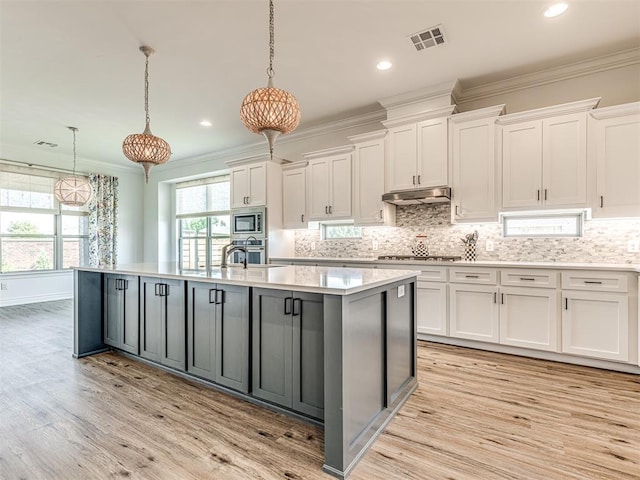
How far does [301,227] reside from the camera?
206 inches

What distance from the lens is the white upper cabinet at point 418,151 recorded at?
3.90 meters

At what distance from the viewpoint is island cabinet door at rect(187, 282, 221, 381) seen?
250cm

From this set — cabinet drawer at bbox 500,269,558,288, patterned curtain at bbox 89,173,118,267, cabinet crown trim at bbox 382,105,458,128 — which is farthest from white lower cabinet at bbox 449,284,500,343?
patterned curtain at bbox 89,173,118,267

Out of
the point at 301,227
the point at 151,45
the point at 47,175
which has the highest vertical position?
the point at 151,45

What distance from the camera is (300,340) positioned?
2045 millimetres

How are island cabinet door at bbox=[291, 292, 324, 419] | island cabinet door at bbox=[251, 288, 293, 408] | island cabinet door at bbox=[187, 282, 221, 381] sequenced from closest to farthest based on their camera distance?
island cabinet door at bbox=[291, 292, 324, 419] → island cabinet door at bbox=[251, 288, 293, 408] → island cabinet door at bbox=[187, 282, 221, 381]

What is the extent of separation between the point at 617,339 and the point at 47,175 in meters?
9.28

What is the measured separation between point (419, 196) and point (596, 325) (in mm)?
2100

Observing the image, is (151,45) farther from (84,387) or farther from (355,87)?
(84,387)

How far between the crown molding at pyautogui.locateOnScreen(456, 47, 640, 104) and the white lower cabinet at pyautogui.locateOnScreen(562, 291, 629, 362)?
7.69 feet

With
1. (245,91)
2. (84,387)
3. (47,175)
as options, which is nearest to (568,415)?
(84,387)

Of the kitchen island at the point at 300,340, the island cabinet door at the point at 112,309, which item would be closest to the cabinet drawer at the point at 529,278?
the kitchen island at the point at 300,340

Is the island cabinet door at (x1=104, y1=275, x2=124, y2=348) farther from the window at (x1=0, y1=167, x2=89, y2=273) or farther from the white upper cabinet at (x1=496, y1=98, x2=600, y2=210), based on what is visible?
the window at (x1=0, y1=167, x2=89, y2=273)

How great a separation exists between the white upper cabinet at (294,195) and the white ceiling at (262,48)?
39.2 inches
